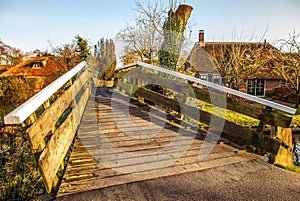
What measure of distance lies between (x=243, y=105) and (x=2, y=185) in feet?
11.8

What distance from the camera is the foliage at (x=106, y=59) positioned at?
1384cm

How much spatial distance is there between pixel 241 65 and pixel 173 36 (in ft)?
34.8

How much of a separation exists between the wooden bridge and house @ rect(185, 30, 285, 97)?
11825 millimetres

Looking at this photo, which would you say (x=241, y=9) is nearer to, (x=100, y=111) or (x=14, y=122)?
(x=100, y=111)

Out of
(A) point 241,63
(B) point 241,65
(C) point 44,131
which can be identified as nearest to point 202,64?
(B) point 241,65

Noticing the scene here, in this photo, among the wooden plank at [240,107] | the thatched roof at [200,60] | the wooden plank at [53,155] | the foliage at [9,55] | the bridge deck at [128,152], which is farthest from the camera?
the foliage at [9,55]

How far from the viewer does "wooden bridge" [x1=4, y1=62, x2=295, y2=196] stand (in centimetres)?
215

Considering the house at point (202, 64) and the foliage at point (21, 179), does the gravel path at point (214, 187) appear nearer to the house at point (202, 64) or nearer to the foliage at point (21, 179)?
the foliage at point (21, 179)

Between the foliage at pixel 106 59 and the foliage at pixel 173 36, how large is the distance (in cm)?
762

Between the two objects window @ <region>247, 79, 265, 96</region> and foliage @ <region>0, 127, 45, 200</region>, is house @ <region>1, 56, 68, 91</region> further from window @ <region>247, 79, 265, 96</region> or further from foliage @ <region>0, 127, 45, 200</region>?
window @ <region>247, 79, 265, 96</region>

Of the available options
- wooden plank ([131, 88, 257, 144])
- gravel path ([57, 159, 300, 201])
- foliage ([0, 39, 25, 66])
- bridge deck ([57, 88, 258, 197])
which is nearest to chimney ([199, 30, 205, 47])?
wooden plank ([131, 88, 257, 144])

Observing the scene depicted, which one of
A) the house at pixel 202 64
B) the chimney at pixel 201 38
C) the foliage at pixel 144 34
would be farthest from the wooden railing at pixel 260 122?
the chimney at pixel 201 38

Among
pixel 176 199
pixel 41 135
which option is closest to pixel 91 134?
pixel 41 135

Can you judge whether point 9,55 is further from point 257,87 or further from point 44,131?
point 44,131
